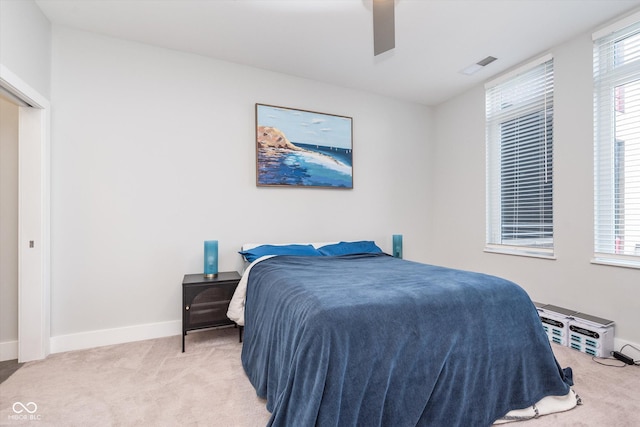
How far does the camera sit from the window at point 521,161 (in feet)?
9.86

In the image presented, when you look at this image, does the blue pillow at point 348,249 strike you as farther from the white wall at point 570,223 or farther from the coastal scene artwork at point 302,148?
the white wall at point 570,223

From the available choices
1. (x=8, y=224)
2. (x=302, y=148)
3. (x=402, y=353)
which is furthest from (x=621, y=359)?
(x=8, y=224)

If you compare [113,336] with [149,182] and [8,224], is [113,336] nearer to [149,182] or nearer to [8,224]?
[8,224]

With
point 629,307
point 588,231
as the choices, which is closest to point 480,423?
point 629,307

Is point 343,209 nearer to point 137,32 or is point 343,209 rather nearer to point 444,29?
point 444,29

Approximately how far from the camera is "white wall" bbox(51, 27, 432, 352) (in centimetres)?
259

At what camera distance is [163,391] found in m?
1.92

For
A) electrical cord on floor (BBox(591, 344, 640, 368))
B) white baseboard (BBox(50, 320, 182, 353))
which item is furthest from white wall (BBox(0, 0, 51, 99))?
electrical cord on floor (BBox(591, 344, 640, 368))

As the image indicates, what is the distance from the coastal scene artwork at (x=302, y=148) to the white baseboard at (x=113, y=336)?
1.66m

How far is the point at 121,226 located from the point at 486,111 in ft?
13.4

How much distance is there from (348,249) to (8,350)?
2.98 m

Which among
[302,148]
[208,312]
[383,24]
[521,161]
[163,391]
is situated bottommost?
[163,391]

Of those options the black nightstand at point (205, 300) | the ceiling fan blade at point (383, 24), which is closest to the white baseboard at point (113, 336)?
the black nightstand at point (205, 300)

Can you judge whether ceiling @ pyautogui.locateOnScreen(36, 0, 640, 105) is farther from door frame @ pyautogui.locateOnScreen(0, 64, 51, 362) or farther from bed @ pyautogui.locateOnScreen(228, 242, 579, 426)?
bed @ pyautogui.locateOnScreen(228, 242, 579, 426)
